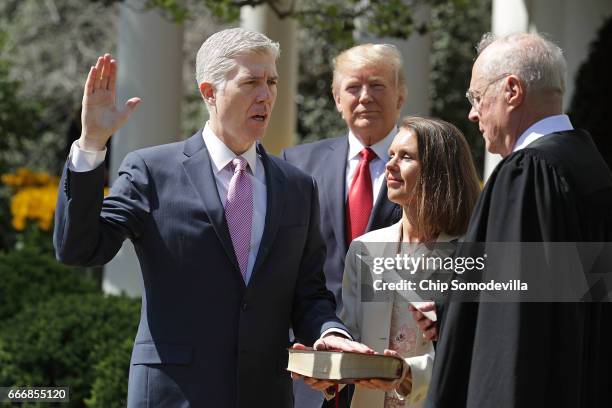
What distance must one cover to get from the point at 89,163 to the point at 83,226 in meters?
0.24

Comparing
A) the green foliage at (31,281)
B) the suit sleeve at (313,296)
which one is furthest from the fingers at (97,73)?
the green foliage at (31,281)

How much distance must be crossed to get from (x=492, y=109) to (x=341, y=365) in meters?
1.09

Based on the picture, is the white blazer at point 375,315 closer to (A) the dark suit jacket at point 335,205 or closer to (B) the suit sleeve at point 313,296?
(B) the suit sleeve at point 313,296

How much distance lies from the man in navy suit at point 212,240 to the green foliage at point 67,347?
2.84 meters

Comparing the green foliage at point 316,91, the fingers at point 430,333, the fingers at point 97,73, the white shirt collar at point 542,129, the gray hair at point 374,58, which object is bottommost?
the fingers at point 430,333

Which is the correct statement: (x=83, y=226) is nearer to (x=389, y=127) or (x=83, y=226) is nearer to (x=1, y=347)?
(x=389, y=127)

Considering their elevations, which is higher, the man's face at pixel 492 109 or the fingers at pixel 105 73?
the fingers at pixel 105 73

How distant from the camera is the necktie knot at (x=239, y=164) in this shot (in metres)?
4.34

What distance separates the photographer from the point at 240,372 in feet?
13.5

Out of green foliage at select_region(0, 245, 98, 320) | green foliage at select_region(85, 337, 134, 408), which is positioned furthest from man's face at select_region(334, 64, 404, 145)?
green foliage at select_region(0, 245, 98, 320)

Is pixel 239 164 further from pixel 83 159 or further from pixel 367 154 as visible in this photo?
pixel 367 154

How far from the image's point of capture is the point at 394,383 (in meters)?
4.02

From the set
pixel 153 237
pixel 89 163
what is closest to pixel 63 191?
pixel 89 163

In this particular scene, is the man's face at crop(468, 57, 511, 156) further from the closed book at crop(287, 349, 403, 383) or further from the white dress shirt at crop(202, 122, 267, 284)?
the white dress shirt at crop(202, 122, 267, 284)
